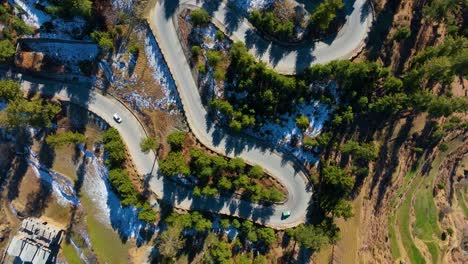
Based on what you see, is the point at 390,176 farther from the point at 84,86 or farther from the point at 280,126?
the point at 84,86

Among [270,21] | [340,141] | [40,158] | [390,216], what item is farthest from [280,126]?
[40,158]

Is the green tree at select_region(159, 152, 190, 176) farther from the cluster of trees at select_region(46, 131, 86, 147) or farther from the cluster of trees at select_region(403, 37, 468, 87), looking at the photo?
the cluster of trees at select_region(403, 37, 468, 87)

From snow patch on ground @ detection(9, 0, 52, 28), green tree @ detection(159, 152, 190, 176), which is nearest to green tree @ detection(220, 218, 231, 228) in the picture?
green tree @ detection(159, 152, 190, 176)

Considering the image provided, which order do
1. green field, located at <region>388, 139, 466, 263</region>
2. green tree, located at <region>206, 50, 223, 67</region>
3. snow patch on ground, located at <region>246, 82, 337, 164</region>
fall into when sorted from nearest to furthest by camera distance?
green tree, located at <region>206, 50, 223, 67</region>
snow patch on ground, located at <region>246, 82, 337, 164</region>
green field, located at <region>388, 139, 466, 263</region>

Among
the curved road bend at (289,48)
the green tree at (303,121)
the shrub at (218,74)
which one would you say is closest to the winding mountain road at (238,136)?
the curved road bend at (289,48)

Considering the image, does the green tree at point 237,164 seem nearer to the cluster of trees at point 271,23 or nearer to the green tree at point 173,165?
the green tree at point 173,165

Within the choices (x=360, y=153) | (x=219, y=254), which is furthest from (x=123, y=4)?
(x=360, y=153)
